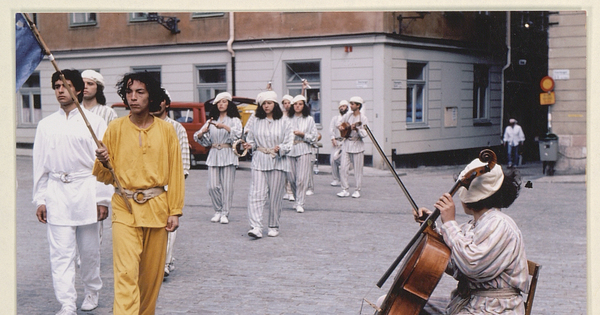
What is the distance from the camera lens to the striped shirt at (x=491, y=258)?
11.5ft

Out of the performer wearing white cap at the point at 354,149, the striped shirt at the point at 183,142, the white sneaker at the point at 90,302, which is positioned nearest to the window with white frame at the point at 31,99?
the striped shirt at the point at 183,142

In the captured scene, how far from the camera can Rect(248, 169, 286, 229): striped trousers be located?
9.14 m

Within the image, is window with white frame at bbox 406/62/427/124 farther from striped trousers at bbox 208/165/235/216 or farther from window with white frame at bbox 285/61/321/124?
striped trousers at bbox 208/165/235/216

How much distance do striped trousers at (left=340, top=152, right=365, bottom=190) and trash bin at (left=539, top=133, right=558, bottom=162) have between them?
5247 mm

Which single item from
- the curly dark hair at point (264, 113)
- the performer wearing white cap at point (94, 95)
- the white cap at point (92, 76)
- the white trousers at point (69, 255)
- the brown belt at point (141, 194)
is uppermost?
the white cap at point (92, 76)

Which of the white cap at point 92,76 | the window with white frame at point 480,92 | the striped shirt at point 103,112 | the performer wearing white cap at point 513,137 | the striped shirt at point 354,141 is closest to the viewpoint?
the white cap at point 92,76

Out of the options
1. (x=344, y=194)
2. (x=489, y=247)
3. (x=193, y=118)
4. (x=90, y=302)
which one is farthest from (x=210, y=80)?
(x=489, y=247)

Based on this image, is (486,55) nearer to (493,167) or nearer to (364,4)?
(364,4)

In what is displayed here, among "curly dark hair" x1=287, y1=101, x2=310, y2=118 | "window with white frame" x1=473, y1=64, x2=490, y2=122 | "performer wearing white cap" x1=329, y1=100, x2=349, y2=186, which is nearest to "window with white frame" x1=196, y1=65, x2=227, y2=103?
"performer wearing white cap" x1=329, y1=100, x2=349, y2=186

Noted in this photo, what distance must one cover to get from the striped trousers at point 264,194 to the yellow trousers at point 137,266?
4139 mm

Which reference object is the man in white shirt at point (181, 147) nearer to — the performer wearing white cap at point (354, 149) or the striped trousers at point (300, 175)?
the striped trousers at point (300, 175)

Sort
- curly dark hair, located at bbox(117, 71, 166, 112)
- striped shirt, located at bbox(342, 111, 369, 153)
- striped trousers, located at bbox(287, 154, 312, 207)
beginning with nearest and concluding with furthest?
curly dark hair, located at bbox(117, 71, 166, 112), striped trousers, located at bbox(287, 154, 312, 207), striped shirt, located at bbox(342, 111, 369, 153)

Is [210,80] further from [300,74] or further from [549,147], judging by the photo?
[549,147]

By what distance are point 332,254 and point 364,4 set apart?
3776 millimetres
